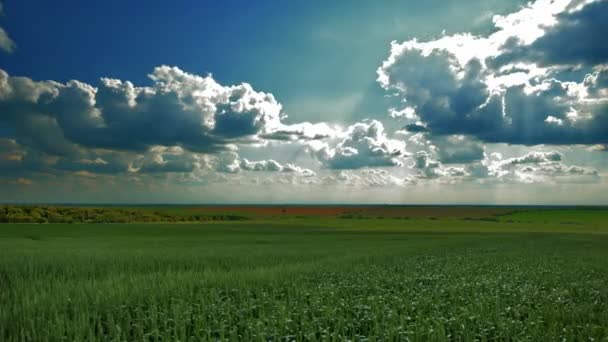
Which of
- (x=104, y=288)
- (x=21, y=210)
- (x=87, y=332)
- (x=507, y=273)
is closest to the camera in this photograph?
(x=87, y=332)

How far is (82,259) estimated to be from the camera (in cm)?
1970

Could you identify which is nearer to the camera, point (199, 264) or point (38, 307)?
point (38, 307)

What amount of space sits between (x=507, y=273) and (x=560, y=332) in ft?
33.3

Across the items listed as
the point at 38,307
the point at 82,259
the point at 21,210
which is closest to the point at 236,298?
the point at 38,307

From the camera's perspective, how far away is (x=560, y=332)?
894 cm

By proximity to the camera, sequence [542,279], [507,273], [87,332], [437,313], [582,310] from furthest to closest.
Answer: [507,273]
[542,279]
[582,310]
[437,313]
[87,332]

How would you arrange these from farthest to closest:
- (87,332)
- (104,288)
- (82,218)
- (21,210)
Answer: (82,218) → (21,210) → (104,288) → (87,332)

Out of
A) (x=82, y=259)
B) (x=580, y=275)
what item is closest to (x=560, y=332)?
(x=580, y=275)

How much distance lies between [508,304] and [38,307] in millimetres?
13384

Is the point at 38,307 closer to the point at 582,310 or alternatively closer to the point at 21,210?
the point at 582,310

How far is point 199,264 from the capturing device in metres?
20.3

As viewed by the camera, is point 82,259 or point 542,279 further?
point 82,259

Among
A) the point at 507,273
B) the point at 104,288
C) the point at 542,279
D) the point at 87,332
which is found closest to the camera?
the point at 87,332

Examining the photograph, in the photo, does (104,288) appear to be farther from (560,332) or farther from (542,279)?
(542,279)
